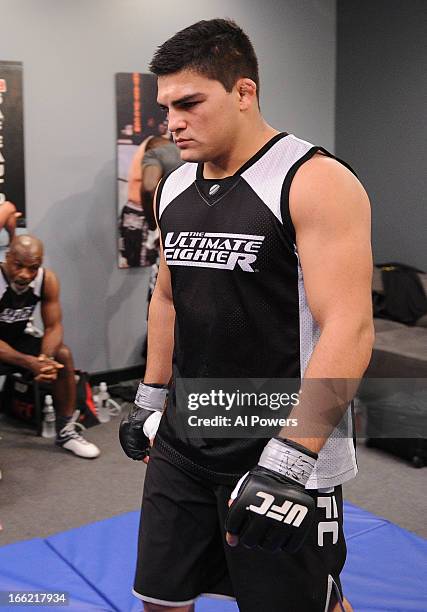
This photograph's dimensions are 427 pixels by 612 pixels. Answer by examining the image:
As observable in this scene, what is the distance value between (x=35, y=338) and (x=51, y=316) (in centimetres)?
21

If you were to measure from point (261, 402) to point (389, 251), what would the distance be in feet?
14.2

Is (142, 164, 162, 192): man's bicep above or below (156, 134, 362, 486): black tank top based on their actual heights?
above

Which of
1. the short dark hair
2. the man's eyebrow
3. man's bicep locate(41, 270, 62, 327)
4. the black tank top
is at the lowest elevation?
man's bicep locate(41, 270, 62, 327)

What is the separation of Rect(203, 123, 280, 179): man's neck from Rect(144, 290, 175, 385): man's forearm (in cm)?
40

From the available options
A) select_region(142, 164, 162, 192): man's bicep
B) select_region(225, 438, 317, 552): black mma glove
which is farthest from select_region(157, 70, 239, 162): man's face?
select_region(142, 164, 162, 192): man's bicep

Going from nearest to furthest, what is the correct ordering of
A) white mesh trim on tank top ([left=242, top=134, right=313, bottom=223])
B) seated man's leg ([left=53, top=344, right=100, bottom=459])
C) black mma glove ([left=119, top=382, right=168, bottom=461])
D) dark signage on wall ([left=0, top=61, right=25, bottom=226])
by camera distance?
white mesh trim on tank top ([left=242, top=134, right=313, bottom=223])
black mma glove ([left=119, top=382, right=168, bottom=461])
seated man's leg ([left=53, top=344, right=100, bottom=459])
dark signage on wall ([left=0, top=61, right=25, bottom=226])

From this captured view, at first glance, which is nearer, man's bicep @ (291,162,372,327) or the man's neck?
man's bicep @ (291,162,372,327)

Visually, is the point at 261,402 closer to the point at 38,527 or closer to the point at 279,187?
the point at 279,187

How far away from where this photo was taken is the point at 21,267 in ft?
12.4

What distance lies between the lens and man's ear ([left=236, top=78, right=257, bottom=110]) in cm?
152

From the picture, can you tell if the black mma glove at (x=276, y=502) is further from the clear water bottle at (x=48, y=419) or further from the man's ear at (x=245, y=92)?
the clear water bottle at (x=48, y=419)

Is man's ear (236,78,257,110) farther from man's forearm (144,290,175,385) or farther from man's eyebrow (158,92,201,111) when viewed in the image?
man's forearm (144,290,175,385)

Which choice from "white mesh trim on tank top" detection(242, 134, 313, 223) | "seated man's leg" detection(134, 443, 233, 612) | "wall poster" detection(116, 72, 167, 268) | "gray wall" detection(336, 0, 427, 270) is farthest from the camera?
"gray wall" detection(336, 0, 427, 270)

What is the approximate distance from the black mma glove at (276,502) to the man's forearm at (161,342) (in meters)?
0.55
